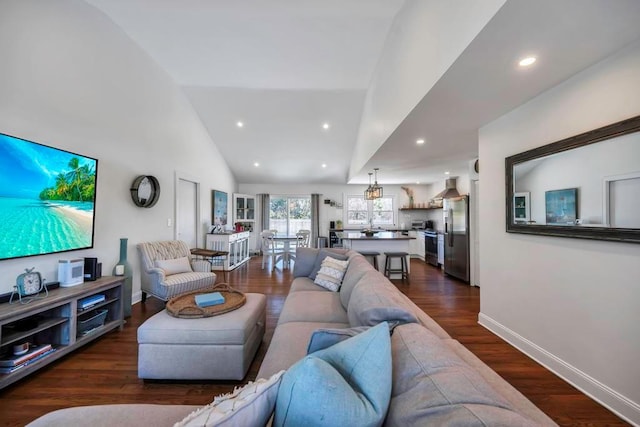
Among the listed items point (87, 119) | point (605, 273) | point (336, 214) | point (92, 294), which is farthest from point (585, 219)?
point (336, 214)

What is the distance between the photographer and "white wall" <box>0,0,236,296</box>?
221cm

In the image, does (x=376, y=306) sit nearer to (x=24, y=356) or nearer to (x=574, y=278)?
(x=574, y=278)

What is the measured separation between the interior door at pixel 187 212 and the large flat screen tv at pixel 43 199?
188cm

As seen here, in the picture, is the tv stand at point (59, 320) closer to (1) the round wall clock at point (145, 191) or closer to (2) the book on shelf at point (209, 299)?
(2) the book on shelf at point (209, 299)

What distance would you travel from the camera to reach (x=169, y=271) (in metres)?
3.67

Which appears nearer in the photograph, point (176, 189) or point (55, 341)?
point (55, 341)

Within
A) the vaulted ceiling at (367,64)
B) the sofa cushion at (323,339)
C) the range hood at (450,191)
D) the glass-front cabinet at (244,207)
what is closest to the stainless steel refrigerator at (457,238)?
the range hood at (450,191)

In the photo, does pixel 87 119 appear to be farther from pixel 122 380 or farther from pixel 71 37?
pixel 122 380

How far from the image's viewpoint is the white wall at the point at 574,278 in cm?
166

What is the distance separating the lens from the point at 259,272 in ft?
18.4

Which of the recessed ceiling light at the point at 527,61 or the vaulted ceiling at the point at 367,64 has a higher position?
the vaulted ceiling at the point at 367,64

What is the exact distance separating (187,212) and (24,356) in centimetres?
342

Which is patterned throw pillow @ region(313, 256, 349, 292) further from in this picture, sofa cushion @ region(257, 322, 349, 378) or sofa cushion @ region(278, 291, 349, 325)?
sofa cushion @ region(257, 322, 349, 378)

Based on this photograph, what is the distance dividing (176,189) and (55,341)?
283 centimetres
